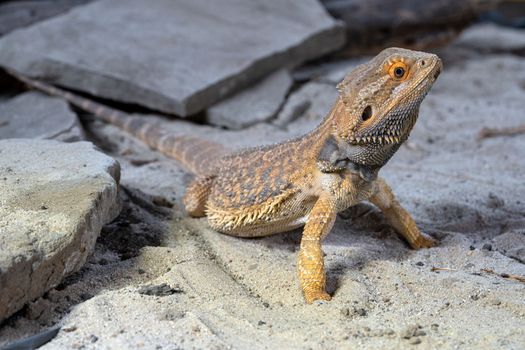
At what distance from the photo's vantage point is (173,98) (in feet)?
20.3

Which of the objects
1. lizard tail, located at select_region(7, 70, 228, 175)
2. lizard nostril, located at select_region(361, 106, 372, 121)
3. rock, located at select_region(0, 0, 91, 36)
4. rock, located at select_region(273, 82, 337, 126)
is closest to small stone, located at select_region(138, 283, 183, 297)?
lizard nostril, located at select_region(361, 106, 372, 121)

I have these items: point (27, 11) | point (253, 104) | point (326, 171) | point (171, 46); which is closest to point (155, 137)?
point (253, 104)

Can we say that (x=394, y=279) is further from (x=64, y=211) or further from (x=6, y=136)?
(x=6, y=136)

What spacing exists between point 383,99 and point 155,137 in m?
2.75

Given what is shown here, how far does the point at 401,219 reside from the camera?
4.23m

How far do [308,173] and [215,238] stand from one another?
2.43 ft

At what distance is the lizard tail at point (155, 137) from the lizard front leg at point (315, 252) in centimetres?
115

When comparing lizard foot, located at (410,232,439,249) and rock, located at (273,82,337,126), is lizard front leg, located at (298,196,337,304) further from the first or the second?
rock, located at (273,82,337,126)

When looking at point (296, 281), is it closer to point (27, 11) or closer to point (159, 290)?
point (159, 290)

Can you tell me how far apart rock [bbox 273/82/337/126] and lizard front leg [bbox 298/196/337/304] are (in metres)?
2.96

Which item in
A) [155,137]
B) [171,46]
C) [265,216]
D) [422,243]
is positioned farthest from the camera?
[171,46]

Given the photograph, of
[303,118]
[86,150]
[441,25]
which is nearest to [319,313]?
[86,150]

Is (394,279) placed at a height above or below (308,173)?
below

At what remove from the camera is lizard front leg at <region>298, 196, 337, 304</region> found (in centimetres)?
344
